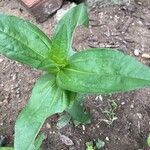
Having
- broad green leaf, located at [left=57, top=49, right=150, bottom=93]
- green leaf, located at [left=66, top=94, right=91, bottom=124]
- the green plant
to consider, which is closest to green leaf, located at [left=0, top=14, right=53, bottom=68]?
the green plant

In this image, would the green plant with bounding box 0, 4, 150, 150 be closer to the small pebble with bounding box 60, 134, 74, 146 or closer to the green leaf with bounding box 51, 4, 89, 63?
the green leaf with bounding box 51, 4, 89, 63

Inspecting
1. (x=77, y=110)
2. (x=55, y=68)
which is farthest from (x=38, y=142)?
(x=55, y=68)

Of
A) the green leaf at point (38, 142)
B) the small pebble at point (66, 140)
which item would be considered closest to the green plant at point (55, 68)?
the green leaf at point (38, 142)

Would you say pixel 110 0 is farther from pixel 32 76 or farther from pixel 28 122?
pixel 28 122

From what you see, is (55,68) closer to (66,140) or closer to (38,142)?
(38,142)

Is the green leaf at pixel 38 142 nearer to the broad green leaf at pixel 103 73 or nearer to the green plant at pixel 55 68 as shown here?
the green plant at pixel 55 68

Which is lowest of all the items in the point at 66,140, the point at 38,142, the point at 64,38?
the point at 66,140
